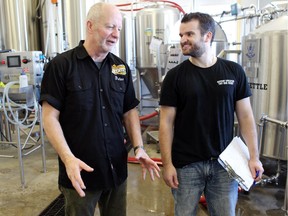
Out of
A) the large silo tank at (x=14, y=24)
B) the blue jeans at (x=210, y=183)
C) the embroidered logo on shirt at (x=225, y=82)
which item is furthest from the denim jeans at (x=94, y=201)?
the large silo tank at (x=14, y=24)

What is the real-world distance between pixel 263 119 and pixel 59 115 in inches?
68.6

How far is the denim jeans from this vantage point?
117 cm

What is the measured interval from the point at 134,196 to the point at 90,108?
1455 mm

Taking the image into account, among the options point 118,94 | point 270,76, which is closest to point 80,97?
point 118,94

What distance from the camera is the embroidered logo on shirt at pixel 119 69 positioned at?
1.24 m

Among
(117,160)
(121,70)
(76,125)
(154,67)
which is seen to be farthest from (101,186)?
(154,67)

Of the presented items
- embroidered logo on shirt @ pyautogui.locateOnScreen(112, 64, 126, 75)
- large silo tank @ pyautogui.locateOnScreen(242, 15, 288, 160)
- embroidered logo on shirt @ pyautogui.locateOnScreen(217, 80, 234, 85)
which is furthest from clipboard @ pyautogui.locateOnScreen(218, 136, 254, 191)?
large silo tank @ pyautogui.locateOnScreen(242, 15, 288, 160)

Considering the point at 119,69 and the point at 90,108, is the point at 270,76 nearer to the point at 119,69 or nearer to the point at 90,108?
the point at 119,69

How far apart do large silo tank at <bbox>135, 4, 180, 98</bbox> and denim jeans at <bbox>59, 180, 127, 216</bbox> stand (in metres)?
2.86

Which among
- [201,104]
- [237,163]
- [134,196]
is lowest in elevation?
[134,196]

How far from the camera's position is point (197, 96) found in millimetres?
1216

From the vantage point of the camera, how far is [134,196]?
Result: 7.85 ft

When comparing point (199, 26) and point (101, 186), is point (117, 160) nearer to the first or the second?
point (101, 186)

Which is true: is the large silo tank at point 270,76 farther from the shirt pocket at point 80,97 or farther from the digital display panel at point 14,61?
the digital display panel at point 14,61
